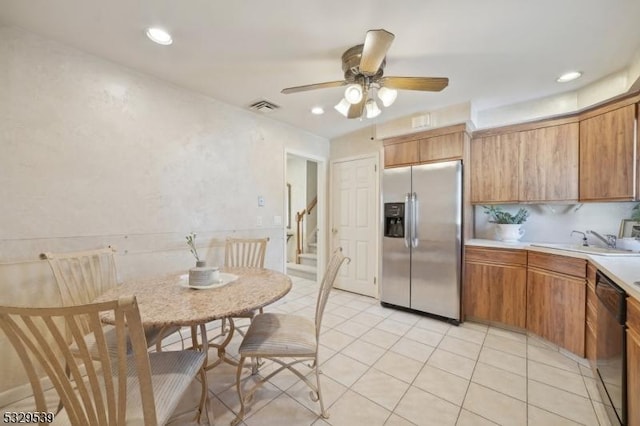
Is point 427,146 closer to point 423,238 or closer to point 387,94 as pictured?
point 423,238

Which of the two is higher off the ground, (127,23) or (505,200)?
(127,23)

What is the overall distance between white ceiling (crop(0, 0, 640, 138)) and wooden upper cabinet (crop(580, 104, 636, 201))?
15.5 inches

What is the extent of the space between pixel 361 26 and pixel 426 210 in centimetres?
203

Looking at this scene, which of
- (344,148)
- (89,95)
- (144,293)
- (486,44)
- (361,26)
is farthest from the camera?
(344,148)

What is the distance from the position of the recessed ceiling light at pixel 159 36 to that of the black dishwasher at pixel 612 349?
314cm

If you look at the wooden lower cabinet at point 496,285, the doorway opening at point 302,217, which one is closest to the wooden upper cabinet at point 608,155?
the wooden lower cabinet at point 496,285

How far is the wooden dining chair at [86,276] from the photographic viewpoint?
1547 mm

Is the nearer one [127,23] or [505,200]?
[127,23]

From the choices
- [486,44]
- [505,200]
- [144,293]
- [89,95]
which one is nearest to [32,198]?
[89,95]

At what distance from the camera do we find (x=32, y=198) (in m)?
1.74

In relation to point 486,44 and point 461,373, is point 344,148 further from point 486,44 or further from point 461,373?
point 461,373

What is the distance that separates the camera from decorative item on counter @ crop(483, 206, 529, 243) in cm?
283

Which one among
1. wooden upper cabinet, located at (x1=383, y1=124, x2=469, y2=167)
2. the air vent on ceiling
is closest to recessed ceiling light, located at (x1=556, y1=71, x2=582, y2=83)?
wooden upper cabinet, located at (x1=383, y1=124, x2=469, y2=167)

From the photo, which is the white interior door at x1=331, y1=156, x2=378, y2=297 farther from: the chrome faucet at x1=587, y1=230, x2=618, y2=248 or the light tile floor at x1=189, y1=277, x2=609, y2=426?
the chrome faucet at x1=587, y1=230, x2=618, y2=248
